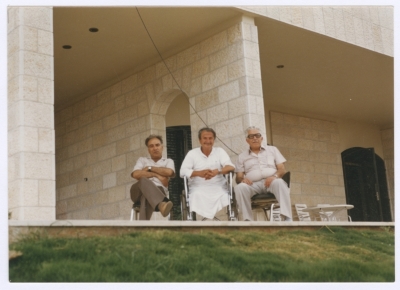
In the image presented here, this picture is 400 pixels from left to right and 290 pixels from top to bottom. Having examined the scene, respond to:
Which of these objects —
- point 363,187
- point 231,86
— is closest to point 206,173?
point 231,86

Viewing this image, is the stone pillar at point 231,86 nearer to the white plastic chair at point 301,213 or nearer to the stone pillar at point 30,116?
the stone pillar at point 30,116

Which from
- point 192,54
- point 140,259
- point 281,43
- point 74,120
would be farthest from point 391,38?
point 140,259

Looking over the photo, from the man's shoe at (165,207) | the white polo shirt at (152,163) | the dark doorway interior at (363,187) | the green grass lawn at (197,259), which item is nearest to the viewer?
the green grass lawn at (197,259)

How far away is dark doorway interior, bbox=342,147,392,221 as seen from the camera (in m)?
13.5

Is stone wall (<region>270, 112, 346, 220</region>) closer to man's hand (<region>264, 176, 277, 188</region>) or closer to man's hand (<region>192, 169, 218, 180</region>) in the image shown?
man's hand (<region>264, 176, 277, 188</region>)

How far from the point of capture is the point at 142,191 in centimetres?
655

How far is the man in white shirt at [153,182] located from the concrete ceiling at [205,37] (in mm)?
1918

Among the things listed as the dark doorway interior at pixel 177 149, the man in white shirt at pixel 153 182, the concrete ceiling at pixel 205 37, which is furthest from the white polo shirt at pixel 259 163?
the dark doorway interior at pixel 177 149

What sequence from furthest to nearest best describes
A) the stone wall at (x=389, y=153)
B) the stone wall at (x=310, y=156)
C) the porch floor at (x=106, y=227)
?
the stone wall at (x=389, y=153), the stone wall at (x=310, y=156), the porch floor at (x=106, y=227)

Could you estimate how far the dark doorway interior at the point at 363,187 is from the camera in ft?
44.3

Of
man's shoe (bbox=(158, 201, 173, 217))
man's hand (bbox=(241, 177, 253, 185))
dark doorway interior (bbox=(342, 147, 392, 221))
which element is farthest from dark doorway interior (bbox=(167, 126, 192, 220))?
dark doorway interior (bbox=(342, 147, 392, 221))

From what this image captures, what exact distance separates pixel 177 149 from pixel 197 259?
19.0ft

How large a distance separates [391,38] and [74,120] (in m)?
5.31

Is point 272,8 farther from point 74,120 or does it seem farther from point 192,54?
point 74,120
